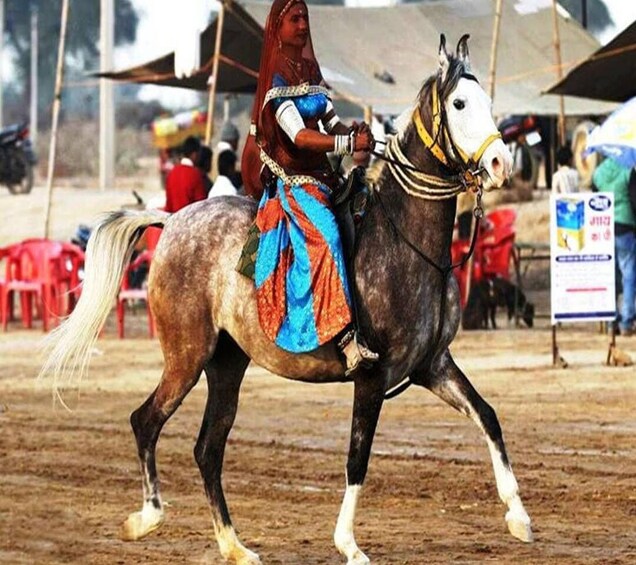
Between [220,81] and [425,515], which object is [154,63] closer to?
[220,81]

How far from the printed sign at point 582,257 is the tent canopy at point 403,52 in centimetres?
683

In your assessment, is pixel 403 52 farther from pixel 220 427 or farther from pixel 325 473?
pixel 220 427

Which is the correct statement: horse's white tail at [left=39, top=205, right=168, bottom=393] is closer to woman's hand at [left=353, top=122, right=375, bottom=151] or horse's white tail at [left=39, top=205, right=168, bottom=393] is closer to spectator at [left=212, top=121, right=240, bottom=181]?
woman's hand at [left=353, top=122, right=375, bottom=151]

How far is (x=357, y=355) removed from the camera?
339 inches

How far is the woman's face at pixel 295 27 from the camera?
903 centimetres

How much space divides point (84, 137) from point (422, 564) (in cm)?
6690

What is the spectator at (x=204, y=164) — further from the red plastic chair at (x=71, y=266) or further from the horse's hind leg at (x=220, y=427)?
the horse's hind leg at (x=220, y=427)

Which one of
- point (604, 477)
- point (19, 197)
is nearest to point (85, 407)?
point (604, 477)

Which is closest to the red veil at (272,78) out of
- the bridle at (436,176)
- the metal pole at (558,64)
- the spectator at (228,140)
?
the bridle at (436,176)

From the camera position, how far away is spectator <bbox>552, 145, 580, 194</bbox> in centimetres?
2030

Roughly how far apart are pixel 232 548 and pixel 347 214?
5.22 ft

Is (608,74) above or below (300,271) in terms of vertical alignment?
above

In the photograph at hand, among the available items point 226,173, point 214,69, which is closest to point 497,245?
point 214,69

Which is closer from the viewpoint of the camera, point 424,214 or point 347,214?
point 424,214
